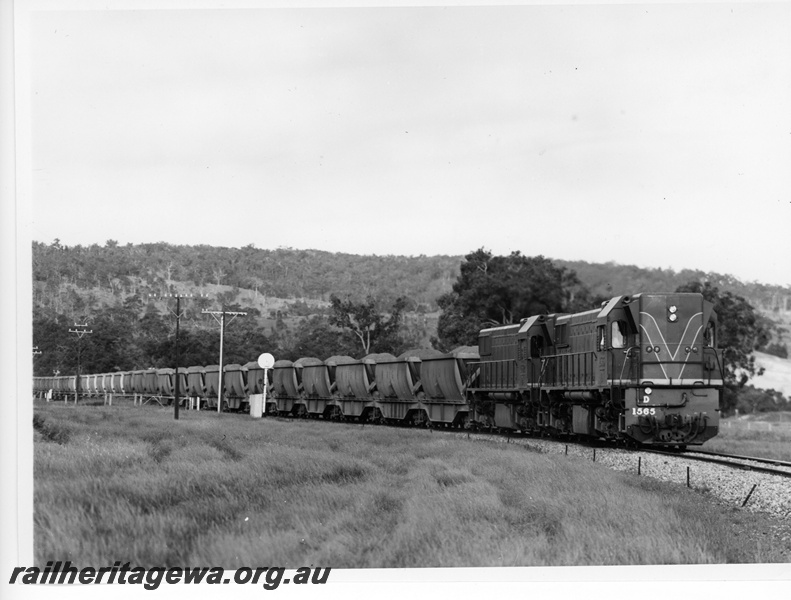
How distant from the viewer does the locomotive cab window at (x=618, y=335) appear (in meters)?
22.2

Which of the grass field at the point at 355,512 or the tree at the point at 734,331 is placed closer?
the grass field at the point at 355,512

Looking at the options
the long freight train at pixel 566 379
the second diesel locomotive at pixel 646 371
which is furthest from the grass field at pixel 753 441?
the second diesel locomotive at pixel 646 371

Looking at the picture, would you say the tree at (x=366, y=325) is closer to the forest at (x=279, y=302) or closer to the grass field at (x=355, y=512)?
the forest at (x=279, y=302)

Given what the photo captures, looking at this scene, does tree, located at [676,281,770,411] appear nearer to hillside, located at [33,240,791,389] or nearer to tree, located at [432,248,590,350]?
tree, located at [432,248,590,350]

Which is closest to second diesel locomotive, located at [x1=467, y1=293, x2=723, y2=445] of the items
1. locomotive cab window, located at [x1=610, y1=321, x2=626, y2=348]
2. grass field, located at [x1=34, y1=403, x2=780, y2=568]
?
locomotive cab window, located at [x1=610, y1=321, x2=626, y2=348]

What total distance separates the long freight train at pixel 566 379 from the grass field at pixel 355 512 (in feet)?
11.6

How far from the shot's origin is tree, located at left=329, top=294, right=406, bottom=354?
2857 inches

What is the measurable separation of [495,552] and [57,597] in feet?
17.1

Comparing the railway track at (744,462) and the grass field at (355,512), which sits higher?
the grass field at (355,512)

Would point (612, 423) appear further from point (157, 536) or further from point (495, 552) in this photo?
point (157, 536)

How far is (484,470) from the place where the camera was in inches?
700

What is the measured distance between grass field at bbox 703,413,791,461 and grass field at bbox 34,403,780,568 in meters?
10.5

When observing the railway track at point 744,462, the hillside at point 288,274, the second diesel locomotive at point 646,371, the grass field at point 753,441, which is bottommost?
the grass field at point 753,441

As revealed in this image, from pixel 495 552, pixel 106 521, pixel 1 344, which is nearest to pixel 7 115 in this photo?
pixel 1 344
